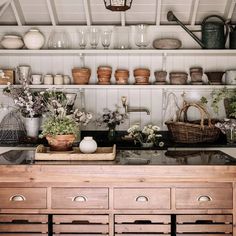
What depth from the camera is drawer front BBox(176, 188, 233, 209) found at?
3311mm

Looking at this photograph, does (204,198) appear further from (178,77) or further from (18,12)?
(18,12)

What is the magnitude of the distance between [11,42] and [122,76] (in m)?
1.45

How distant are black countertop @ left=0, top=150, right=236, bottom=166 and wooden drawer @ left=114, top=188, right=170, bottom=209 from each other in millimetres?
193

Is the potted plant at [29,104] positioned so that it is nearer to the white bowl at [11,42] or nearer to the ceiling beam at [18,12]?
the white bowl at [11,42]

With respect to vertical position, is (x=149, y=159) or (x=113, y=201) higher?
(x=149, y=159)

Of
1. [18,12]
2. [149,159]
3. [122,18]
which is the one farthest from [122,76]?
[149,159]

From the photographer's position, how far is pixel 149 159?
352 cm

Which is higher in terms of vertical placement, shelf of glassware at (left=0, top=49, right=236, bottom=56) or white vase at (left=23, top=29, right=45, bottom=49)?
white vase at (left=23, top=29, right=45, bottom=49)

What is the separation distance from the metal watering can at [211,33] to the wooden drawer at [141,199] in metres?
3.05

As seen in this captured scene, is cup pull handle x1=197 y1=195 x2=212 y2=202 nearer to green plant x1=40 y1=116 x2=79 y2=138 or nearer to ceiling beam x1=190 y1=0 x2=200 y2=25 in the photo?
green plant x1=40 y1=116 x2=79 y2=138

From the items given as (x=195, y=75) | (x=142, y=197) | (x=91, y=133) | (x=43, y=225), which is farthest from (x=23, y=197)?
(x=195, y=75)

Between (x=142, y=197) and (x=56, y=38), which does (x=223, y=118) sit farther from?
(x=142, y=197)

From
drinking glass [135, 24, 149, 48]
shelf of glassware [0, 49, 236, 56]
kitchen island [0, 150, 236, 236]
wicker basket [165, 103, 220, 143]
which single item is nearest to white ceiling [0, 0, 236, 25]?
drinking glass [135, 24, 149, 48]

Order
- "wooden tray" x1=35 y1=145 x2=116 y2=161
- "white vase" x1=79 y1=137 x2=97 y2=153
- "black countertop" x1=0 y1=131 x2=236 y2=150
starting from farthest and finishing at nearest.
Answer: "black countertop" x1=0 y1=131 x2=236 y2=150
"white vase" x1=79 y1=137 x2=97 y2=153
"wooden tray" x1=35 y1=145 x2=116 y2=161
